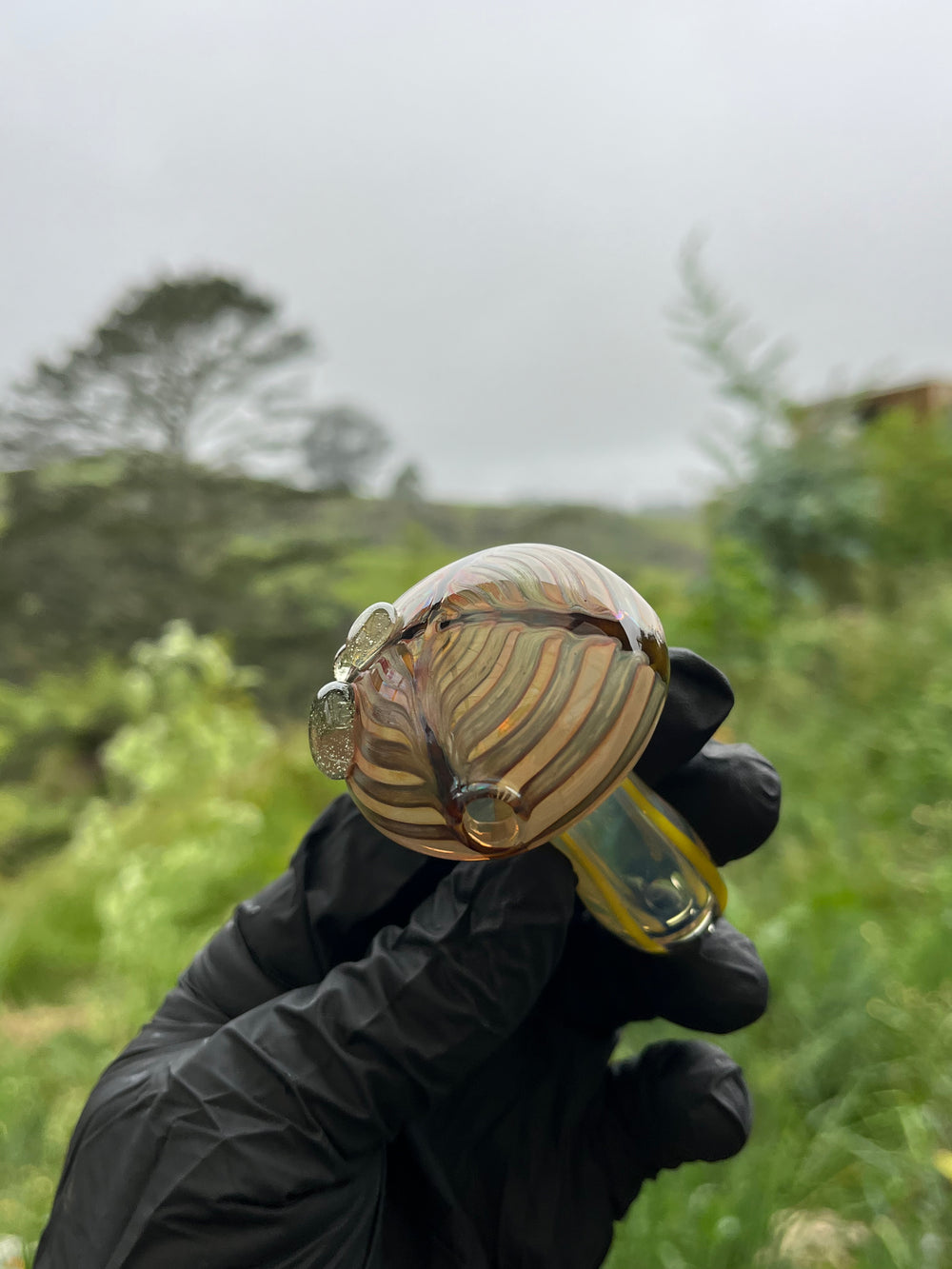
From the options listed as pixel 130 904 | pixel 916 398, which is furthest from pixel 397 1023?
pixel 916 398

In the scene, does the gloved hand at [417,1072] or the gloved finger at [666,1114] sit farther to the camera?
the gloved finger at [666,1114]

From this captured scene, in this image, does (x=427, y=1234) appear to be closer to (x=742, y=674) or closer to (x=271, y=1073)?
(x=271, y=1073)

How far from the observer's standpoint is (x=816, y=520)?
138 inches

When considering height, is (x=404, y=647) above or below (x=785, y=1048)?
above

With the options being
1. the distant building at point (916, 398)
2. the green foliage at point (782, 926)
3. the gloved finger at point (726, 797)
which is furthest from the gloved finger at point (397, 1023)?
the distant building at point (916, 398)

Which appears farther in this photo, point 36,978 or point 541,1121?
point 36,978

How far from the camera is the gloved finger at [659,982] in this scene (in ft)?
1.76

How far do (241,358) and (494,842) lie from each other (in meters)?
8.46

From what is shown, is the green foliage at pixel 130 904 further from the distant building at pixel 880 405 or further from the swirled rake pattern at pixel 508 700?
the distant building at pixel 880 405

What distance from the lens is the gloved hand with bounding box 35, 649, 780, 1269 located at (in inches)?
17.3

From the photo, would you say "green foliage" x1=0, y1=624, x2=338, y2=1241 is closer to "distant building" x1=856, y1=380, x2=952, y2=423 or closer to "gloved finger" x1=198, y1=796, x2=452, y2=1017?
"gloved finger" x1=198, y1=796, x2=452, y2=1017

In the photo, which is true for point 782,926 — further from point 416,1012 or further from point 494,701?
point 494,701

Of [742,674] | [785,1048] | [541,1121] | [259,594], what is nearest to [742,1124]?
[541,1121]

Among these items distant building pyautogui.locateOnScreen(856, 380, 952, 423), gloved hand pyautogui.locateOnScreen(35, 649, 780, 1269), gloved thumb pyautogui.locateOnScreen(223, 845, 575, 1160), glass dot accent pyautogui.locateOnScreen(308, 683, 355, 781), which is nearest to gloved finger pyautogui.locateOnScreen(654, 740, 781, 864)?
gloved hand pyautogui.locateOnScreen(35, 649, 780, 1269)
